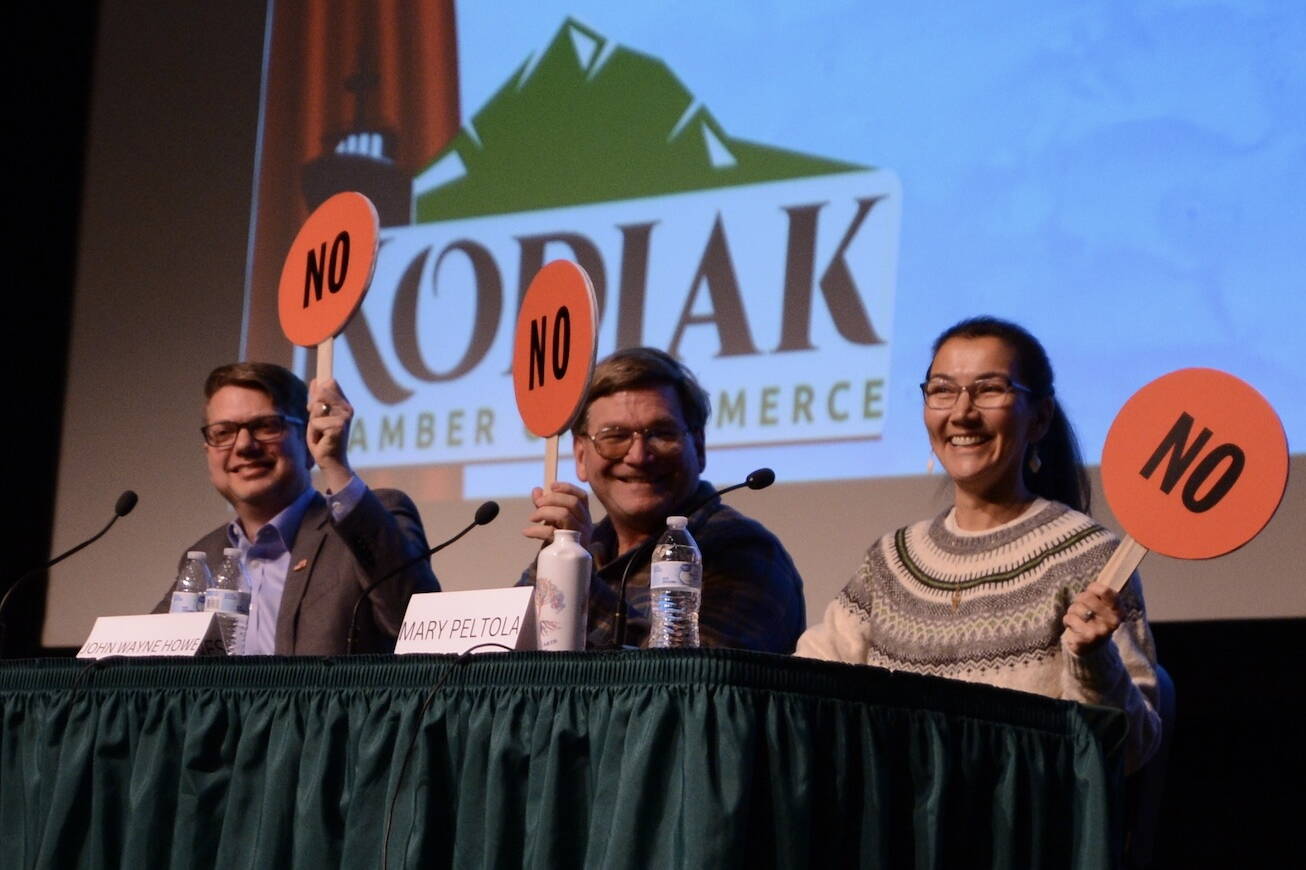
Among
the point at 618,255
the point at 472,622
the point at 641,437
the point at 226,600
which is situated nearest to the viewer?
the point at 472,622

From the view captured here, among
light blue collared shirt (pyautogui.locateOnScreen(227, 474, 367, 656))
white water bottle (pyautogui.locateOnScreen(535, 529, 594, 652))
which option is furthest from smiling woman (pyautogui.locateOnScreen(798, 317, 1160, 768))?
light blue collared shirt (pyautogui.locateOnScreen(227, 474, 367, 656))

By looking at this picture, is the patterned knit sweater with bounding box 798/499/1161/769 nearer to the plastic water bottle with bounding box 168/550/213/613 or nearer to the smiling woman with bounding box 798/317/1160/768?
the smiling woman with bounding box 798/317/1160/768

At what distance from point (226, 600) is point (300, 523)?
79 cm

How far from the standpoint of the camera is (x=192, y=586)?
304 cm

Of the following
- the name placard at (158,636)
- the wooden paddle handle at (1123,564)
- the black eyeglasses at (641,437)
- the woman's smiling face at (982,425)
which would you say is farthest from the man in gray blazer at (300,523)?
the wooden paddle handle at (1123,564)

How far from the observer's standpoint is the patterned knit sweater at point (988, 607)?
7.55 ft

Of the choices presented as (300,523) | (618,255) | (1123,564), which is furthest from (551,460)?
(618,255)

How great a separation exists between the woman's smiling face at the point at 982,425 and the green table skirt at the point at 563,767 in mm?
692

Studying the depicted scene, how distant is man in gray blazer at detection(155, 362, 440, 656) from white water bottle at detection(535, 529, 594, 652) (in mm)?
796

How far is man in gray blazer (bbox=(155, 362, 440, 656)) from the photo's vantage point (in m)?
2.87

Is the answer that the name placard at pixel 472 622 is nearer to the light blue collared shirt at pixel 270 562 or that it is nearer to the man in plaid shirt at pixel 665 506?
the man in plaid shirt at pixel 665 506

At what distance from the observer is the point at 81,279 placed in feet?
16.5

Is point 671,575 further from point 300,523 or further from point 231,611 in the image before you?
point 300,523

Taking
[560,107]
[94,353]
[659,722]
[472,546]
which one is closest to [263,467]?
[472,546]
